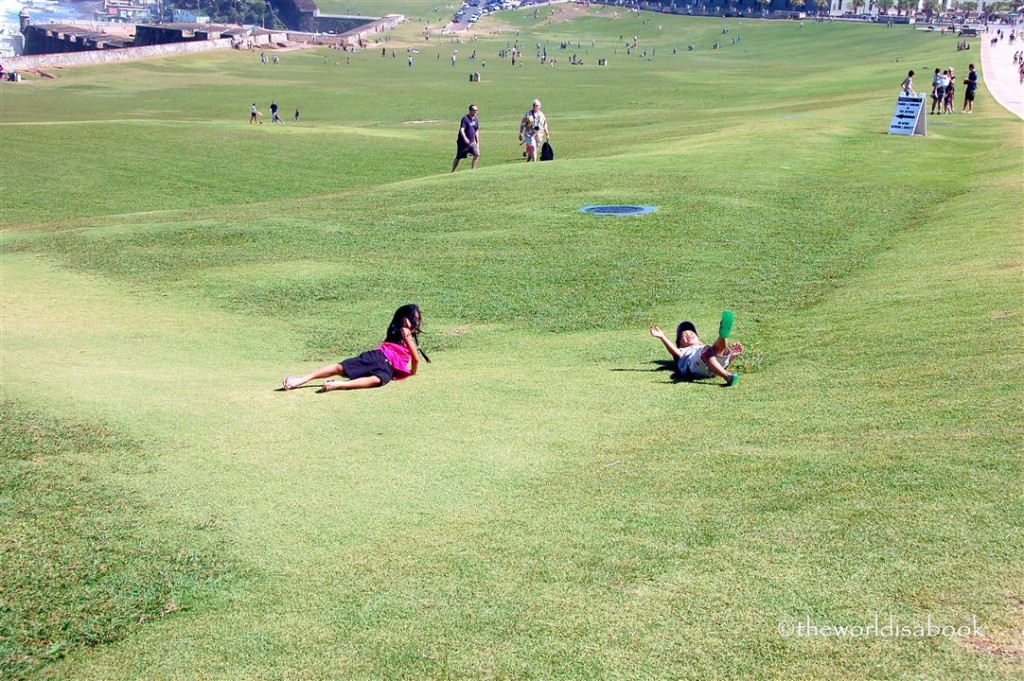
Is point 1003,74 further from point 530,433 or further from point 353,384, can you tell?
point 530,433

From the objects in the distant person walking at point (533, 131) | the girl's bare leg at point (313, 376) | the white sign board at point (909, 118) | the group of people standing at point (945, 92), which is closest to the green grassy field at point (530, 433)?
the girl's bare leg at point (313, 376)

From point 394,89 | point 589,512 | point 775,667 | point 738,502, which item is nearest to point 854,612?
point 775,667

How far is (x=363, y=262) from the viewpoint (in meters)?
21.2

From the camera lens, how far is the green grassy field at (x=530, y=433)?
664cm

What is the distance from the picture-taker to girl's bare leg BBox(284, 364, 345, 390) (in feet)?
42.2

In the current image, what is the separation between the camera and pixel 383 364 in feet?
44.2

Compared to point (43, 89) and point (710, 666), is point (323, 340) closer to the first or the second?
point (710, 666)

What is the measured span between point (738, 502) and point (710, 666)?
2427 millimetres

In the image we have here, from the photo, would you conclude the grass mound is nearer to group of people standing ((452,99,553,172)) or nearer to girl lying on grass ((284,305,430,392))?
girl lying on grass ((284,305,430,392))

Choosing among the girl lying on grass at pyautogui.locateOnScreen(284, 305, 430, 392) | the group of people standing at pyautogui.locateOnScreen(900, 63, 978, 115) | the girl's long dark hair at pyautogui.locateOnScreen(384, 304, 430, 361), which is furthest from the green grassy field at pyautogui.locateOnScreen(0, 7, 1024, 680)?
the group of people standing at pyautogui.locateOnScreen(900, 63, 978, 115)

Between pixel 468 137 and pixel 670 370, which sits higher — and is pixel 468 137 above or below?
above

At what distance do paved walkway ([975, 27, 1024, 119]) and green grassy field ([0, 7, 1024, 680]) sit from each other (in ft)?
79.9

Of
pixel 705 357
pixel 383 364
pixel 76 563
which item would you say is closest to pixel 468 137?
pixel 383 364

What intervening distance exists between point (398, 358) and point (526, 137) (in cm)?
2193
